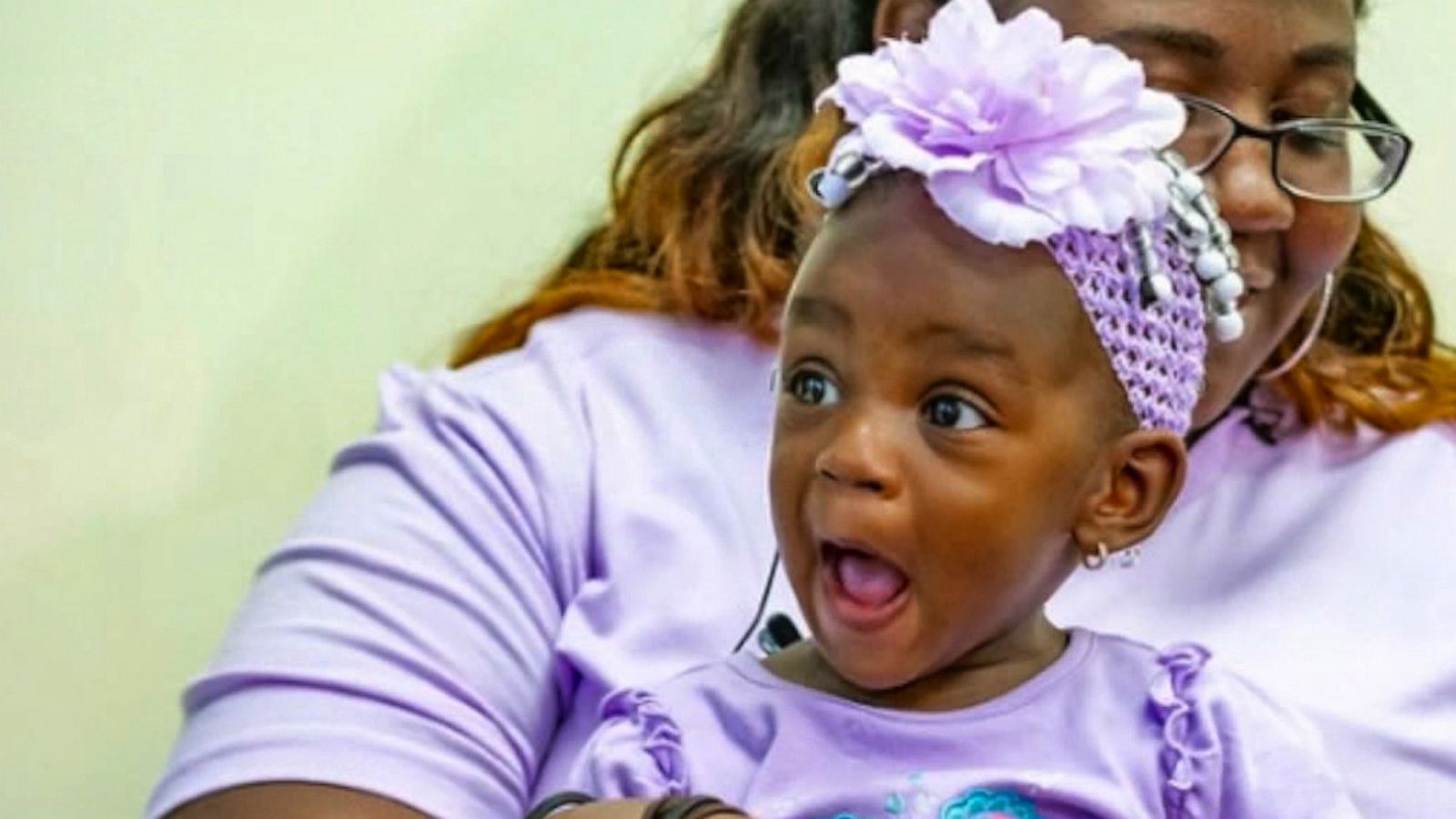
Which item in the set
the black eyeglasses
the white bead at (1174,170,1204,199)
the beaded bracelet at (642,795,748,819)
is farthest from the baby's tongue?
the black eyeglasses

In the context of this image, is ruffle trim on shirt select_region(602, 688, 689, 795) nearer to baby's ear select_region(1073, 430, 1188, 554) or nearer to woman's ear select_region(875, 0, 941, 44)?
baby's ear select_region(1073, 430, 1188, 554)

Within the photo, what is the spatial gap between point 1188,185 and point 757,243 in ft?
1.60

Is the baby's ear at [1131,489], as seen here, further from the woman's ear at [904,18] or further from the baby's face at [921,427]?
the woman's ear at [904,18]

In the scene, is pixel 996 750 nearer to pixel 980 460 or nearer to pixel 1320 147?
pixel 980 460

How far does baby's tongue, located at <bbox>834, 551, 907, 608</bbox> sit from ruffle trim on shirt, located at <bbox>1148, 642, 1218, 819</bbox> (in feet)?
0.51

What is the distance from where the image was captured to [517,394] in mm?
1323

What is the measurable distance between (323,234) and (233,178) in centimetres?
8

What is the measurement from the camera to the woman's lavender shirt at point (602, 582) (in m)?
1.16

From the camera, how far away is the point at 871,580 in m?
0.95

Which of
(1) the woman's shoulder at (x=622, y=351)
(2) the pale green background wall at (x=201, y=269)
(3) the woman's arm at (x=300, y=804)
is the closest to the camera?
(3) the woman's arm at (x=300, y=804)

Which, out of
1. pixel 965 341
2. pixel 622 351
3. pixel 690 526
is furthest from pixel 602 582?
Result: pixel 965 341

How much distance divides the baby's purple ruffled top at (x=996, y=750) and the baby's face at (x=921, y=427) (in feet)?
0.15

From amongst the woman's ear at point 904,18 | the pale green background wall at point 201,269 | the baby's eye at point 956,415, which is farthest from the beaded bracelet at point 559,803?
the pale green background wall at point 201,269

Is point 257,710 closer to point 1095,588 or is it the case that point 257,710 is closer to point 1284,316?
point 1095,588
